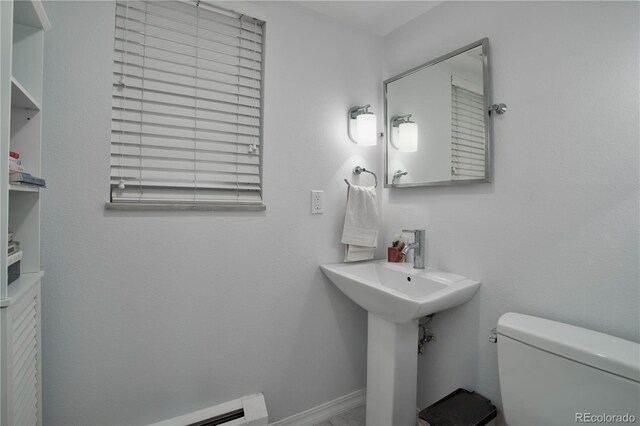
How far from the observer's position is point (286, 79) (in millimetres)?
1539

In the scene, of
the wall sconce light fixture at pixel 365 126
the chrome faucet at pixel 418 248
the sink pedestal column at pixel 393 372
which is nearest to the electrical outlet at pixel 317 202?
the wall sconce light fixture at pixel 365 126

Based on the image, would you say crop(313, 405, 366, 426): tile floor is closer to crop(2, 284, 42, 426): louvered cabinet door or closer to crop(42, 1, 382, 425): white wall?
crop(42, 1, 382, 425): white wall

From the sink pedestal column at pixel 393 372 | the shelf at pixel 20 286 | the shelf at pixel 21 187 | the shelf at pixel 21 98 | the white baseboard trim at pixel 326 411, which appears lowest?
the white baseboard trim at pixel 326 411

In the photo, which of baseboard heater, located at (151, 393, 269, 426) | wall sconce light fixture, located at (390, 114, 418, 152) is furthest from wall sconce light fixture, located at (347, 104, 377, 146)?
baseboard heater, located at (151, 393, 269, 426)

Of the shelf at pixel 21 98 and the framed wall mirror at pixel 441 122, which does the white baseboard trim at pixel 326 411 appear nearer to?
the framed wall mirror at pixel 441 122

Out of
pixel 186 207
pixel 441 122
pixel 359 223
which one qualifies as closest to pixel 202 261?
pixel 186 207

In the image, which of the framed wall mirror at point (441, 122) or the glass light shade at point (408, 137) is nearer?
the framed wall mirror at point (441, 122)

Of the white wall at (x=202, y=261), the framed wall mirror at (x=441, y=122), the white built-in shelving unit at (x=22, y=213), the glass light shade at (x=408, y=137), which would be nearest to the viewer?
the white built-in shelving unit at (x=22, y=213)

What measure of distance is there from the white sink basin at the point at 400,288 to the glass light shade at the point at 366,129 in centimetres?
68

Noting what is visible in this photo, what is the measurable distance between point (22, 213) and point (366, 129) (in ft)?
4.81

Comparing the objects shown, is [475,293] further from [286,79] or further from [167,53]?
[167,53]

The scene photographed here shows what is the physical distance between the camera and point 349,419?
1.66 m

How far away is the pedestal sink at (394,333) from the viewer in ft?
4.08

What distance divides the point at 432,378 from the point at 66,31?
220 cm
